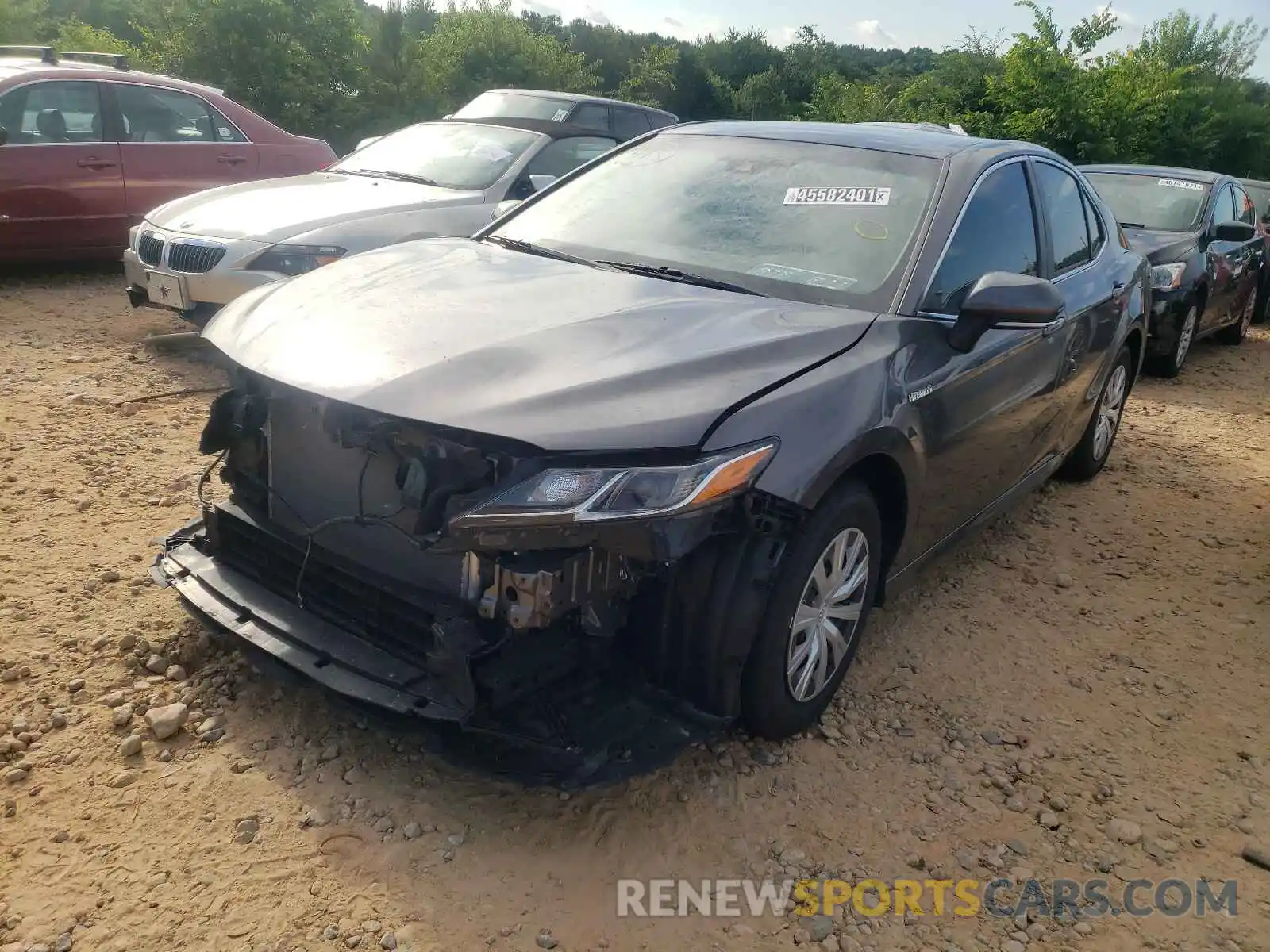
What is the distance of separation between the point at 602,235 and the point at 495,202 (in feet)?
10.8

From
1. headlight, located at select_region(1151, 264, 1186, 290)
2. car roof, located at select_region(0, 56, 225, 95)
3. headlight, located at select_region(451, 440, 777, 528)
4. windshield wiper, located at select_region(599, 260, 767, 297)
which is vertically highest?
car roof, located at select_region(0, 56, 225, 95)

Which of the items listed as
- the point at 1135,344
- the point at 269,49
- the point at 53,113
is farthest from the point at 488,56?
the point at 1135,344

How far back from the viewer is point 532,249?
346 cm

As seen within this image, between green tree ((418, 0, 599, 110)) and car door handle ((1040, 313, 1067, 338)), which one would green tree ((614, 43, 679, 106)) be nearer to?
green tree ((418, 0, 599, 110))

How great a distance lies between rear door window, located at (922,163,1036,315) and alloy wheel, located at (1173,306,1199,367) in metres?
4.87

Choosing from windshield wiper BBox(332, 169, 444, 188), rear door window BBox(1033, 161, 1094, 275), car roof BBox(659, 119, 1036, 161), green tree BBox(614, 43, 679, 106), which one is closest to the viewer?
car roof BBox(659, 119, 1036, 161)

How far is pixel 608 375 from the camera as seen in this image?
2359mm

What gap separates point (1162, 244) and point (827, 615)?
6351 mm

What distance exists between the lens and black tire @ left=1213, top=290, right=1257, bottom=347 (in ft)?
30.9

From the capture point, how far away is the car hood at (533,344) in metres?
2.23

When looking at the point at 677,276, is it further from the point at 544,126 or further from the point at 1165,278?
the point at 1165,278

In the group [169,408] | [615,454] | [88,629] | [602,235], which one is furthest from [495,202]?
[615,454]

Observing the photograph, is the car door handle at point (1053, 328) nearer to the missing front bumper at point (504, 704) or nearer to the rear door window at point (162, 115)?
the missing front bumper at point (504, 704)

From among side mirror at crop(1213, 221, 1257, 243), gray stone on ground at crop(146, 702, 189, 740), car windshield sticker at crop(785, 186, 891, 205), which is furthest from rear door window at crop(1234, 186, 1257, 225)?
gray stone on ground at crop(146, 702, 189, 740)
